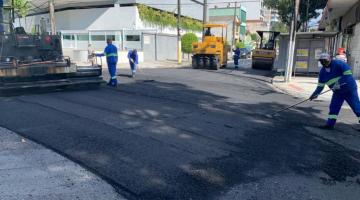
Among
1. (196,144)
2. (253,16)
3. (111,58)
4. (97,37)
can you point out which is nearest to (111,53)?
(111,58)

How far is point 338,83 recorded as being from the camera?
7.34 meters

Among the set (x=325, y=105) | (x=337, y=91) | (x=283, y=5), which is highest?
(x=283, y=5)

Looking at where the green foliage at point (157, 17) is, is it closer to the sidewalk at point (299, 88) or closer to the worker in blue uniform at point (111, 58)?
the sidewalk at point (299, 88)

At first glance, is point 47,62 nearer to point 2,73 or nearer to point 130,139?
point 2,73

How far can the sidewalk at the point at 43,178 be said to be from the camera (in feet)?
13.5

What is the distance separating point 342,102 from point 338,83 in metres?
0.43

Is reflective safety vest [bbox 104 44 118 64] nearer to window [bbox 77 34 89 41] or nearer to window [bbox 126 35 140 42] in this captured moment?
window [bbox 126 35 140 42]

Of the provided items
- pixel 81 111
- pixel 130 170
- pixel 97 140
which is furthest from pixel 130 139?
pixel 81 111

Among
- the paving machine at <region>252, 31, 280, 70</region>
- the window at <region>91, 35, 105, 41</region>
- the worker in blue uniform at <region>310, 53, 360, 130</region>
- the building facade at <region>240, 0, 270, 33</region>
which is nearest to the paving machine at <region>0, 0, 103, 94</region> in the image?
the worker in blue uniform at <region>310, 53, 360, 130</region>

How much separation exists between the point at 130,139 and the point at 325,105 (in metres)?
7.01

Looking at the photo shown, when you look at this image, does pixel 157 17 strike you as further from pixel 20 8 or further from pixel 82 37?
pixel 20 8

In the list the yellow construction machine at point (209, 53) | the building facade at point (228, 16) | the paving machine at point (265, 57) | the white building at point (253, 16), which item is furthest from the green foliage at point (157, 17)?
the white building at point (253, 16)

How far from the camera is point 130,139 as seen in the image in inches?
243

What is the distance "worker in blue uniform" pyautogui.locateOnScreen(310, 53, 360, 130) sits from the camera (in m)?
7.30
